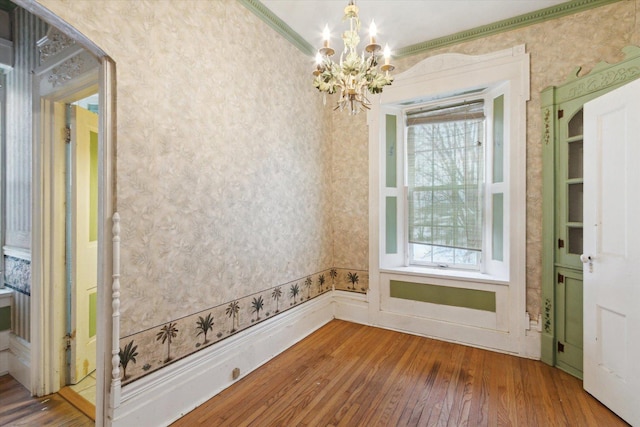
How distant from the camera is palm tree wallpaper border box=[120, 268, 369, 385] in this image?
1764 millimetres

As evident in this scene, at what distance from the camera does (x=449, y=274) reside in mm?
3209

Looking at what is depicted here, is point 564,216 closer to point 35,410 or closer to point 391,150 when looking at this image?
point 391,150

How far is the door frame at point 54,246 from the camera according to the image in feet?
5.36

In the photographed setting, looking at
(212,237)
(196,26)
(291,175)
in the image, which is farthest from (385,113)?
(212,237)

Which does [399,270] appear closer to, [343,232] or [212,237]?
[343,232]

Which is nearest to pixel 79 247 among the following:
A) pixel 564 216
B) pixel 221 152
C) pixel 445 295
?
pixel 221 152

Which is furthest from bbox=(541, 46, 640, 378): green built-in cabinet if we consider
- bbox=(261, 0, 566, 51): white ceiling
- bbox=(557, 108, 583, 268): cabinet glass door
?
bbox=(261, 0, 566, 51): white ceiling

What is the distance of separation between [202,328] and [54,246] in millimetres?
1317

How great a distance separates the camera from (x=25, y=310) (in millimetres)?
2494

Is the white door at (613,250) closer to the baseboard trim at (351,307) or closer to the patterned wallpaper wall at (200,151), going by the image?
the baseboard trim at (351,307)

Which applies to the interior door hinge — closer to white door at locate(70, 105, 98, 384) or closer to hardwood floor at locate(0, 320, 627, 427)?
white door at locate(70, 105, 98, 384)

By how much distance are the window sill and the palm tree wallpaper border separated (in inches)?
40.7

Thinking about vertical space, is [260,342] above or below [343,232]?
below

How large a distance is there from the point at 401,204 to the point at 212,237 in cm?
237
